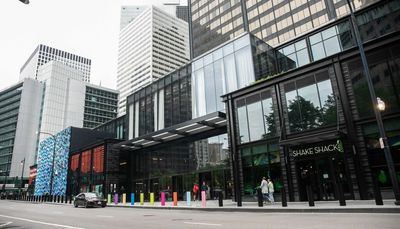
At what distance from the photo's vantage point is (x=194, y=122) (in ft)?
88.2

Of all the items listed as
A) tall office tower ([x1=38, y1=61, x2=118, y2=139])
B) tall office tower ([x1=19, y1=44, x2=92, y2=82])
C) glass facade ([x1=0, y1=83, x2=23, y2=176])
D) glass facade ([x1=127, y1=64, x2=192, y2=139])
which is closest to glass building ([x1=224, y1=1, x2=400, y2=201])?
glass facade ([x1=127, y1=64, x2=192, y2=139])

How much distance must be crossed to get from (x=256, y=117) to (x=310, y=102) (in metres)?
4.51

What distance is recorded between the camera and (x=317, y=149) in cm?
1895

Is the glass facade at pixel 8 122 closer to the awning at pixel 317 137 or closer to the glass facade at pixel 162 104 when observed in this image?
the glass facade at pixel 162 104

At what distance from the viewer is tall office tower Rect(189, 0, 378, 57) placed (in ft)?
168

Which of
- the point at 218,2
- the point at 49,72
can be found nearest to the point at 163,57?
the point at 49,72

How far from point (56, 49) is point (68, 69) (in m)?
65.2

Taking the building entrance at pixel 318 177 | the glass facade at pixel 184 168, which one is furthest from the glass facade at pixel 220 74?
the building entrance at pixel 318 177

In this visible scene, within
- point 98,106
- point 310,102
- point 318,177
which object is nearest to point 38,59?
point 98,106

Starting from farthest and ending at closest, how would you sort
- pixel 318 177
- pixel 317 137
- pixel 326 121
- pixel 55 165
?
pixel 55 165
pixel 326 121
pixel 318 177
pixel 317 137

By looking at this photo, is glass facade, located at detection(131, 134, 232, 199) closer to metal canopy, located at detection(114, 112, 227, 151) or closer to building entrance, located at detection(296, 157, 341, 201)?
metal canopy, located at detection(114, 112, 227, 151)

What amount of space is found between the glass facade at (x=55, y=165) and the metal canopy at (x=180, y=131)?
18141 mm

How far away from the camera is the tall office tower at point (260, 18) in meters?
51.2

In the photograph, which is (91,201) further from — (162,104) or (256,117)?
(256,117)
